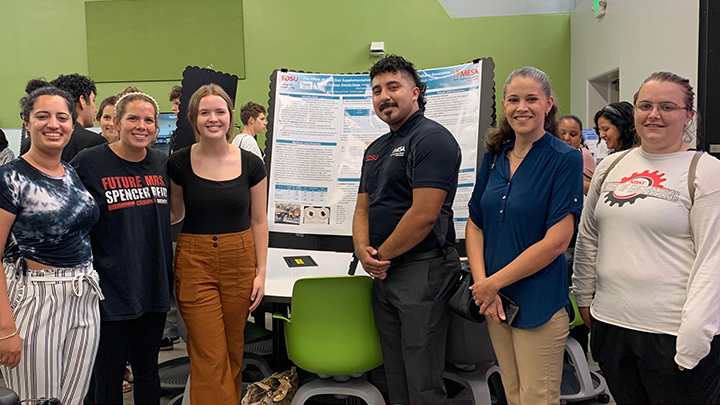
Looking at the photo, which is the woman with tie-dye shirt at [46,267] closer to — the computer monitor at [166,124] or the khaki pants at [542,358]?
the khaki pants at [542,358]

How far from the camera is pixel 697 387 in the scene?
138cm

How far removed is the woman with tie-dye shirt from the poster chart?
1176mm

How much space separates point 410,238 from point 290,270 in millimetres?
1066

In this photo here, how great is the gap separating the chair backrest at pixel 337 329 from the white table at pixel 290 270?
15 cm

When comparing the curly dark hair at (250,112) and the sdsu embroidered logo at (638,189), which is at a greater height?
the curly dark hair at (250,112)

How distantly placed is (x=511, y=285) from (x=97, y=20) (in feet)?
25.9

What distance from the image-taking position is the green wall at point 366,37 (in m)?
7.18

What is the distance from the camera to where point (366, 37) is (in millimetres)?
7258

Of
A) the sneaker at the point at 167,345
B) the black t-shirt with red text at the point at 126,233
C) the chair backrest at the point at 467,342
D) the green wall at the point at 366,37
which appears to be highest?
the green wall at the point at 366,37

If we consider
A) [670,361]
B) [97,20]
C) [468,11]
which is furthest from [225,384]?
[97,20]

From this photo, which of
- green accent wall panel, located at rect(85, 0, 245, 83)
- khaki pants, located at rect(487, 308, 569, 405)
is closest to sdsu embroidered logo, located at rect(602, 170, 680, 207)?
khaki pants, located at rect(487, 308, 569, 405)

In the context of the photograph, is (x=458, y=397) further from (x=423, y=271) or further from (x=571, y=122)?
(x=571, y=122)

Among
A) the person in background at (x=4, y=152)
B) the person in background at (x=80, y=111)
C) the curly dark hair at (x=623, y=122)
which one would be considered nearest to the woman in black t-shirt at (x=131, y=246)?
the person in background at (x=80, y=111)

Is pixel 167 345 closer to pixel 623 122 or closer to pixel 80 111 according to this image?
pixel 80 111
